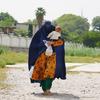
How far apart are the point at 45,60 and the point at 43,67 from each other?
6.9 inches

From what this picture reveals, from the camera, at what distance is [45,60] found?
44.5 ft

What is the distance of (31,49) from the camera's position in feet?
45.0

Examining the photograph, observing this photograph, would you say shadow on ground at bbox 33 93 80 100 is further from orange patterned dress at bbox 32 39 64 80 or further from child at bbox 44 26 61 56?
child at bbox 44 26 61 56

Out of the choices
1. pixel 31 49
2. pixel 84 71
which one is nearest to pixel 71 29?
pixel 84 71

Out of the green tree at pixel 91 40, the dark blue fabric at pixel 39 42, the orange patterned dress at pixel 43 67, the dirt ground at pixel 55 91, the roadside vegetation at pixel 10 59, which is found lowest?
the green tree at pixel 91 40

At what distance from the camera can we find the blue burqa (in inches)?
533

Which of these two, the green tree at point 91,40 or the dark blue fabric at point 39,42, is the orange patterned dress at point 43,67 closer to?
the dark blue fabric at point 39,42

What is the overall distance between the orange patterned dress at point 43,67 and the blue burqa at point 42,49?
0.43ft

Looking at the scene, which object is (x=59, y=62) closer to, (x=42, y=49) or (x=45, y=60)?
(x=45, y=60)

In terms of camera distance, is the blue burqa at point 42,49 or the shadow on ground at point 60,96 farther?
the blue burqa at point 42,49

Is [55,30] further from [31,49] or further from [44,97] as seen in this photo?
[44,97]

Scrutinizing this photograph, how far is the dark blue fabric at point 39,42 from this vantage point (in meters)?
13.5

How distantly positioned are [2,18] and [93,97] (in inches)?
5131

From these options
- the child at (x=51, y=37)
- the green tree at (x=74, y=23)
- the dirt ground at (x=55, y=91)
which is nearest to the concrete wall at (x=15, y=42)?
the dirt ground at (x=55, y=91)
